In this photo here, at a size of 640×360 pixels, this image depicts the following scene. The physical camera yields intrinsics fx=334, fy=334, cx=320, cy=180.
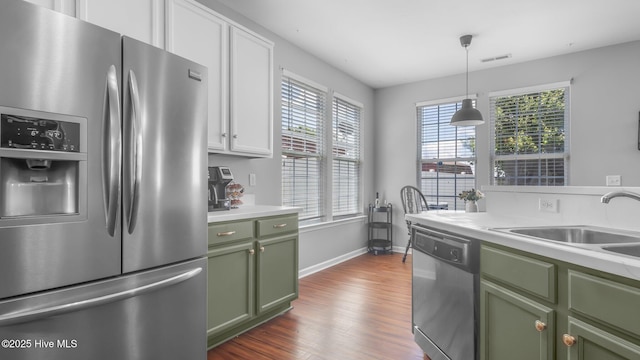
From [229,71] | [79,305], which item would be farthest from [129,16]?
[79,305]

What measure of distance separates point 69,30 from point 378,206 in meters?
4.72

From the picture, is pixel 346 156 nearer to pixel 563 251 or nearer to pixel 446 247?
pixel 446 247

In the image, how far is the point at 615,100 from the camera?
153 inches

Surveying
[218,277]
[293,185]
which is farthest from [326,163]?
[218,277]

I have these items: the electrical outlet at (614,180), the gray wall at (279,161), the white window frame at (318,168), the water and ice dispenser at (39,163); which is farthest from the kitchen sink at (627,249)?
the electrical outlet at (614,180)

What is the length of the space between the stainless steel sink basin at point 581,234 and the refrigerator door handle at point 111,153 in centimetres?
173

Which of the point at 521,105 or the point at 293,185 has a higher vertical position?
the point at 521,105

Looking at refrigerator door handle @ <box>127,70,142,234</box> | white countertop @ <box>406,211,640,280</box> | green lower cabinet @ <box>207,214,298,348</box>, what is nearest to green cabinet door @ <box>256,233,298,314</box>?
green lower cabinet @ <box>207,214,298,348</box>

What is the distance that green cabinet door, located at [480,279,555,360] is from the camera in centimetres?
124

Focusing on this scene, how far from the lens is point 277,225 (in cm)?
271

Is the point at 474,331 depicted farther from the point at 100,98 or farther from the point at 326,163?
the point at 326,163

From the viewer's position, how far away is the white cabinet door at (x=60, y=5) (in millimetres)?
1597

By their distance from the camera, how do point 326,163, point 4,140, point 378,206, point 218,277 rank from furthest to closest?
1. point 378,206
2. point 326,163
3. point 218,277
4. point 4,140

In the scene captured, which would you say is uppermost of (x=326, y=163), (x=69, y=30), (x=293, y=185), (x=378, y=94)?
(x=378, y=94)
